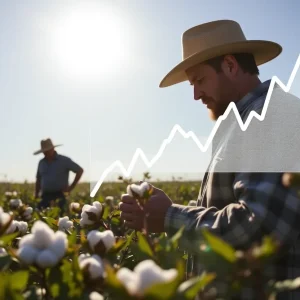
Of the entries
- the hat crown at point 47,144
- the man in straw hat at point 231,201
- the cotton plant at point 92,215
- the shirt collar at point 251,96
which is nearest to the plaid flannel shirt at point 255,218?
the man in straw hat at point 231,201

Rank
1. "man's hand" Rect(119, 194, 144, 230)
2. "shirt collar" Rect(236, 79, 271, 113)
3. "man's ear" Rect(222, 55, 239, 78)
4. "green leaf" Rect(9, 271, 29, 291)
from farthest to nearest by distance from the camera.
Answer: "man's ear" Rect(222, 55, 239, 78), "shirt collar" Rect(236, 79, 271, 113), "man's hand" Rect(119, 194, 144, 230), "green leaf" Rect(9, 271, 29, 291)

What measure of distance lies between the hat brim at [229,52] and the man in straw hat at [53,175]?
427 centimetres

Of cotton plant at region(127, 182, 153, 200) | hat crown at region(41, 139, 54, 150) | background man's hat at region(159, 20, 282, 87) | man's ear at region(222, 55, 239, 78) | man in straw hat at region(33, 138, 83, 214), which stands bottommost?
man in straw hat at region(33, 138, 83, 214)

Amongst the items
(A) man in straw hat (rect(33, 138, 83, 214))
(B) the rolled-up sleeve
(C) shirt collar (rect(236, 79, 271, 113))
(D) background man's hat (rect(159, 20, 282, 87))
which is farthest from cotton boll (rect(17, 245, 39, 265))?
(A) man in straw hat (rect(33, 138, 83, 214))

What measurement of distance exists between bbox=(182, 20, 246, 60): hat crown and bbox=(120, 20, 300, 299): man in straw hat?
4cm

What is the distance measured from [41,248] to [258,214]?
2.57 ft

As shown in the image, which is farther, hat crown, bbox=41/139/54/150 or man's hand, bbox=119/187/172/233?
hat crown, bbox=41/139/54/150

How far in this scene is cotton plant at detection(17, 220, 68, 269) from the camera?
1.04 metres

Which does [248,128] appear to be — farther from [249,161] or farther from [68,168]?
[68,168]

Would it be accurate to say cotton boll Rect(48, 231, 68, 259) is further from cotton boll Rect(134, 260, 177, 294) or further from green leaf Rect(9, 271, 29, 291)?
cotton boll Rect(134, 260, 177, 294)

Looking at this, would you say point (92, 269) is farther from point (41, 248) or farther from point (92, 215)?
point (92, 215)

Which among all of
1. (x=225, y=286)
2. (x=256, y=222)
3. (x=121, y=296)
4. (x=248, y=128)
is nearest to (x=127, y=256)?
(x=256, y=222)

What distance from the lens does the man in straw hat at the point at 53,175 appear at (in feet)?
22.7

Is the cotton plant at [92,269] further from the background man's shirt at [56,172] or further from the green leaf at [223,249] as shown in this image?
the background man's shirt at [56,172]
